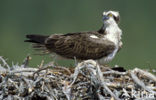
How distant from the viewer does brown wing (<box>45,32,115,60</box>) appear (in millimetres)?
10531

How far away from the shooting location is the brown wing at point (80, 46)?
10531 millimetres

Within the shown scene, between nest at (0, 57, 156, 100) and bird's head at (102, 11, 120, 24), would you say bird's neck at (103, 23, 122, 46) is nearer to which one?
bird's head at (102, 11, 120, 24)

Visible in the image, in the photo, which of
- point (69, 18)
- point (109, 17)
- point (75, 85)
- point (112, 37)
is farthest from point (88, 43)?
point (69, 18)

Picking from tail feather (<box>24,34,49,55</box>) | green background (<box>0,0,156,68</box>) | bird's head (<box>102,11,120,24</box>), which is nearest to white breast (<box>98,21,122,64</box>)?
bird's head (<box>102,11,120,24</box>)

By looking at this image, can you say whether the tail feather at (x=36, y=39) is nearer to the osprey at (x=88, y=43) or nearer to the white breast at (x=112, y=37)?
the osprey at (x=88, y=43)

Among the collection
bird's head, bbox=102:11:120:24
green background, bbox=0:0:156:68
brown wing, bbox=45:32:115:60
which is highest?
green background, bbox=0:0:156:68

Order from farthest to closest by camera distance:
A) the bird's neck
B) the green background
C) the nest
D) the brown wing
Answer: the green background → the bird's neck → the brown wing → the nest

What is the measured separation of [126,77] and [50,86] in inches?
35.3

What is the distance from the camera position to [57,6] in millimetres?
40688

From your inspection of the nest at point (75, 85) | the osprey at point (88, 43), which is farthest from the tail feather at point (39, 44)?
the nest at point (75, 85)

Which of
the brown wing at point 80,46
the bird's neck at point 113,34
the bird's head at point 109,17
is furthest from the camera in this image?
the bird's head at point 109,17

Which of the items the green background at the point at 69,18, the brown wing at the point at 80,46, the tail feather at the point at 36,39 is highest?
the green background at the point at 69,18

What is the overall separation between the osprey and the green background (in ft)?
57.1

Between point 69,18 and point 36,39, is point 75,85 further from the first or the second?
point 69,18
